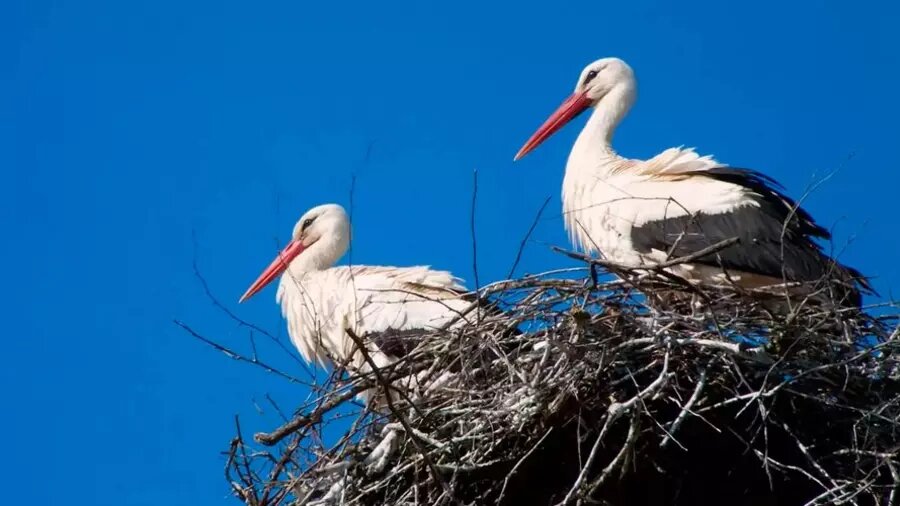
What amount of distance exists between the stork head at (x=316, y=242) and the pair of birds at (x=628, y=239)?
10.8 inches

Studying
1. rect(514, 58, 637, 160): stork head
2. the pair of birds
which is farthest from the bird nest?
rect(514, 58, 637, 160): stork head

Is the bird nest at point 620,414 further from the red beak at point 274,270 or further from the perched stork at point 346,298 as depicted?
the red beak at point 274,270

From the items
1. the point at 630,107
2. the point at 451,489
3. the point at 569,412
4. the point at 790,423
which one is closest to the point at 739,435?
the point at 790,423

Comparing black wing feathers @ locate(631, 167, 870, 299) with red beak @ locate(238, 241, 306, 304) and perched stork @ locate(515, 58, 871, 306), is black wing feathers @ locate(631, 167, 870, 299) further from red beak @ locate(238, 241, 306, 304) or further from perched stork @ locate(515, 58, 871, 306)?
red beak @ locate(238, 241, 306, 304)

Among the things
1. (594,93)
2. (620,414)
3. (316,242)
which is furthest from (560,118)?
(620,414)

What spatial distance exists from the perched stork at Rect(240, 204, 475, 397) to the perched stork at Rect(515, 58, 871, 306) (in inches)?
26.7

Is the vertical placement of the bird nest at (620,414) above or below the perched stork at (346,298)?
below

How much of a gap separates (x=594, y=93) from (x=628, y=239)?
149 cm

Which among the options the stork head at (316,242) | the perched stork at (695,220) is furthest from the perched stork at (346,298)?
the perched stork at (695,220)

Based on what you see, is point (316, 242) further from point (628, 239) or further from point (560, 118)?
point (628, 239)

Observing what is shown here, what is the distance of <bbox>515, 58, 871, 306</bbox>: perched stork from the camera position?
656cm

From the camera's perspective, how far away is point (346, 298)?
291 inches

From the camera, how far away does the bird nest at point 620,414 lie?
5.27m

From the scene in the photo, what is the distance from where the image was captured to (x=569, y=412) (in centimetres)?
536
